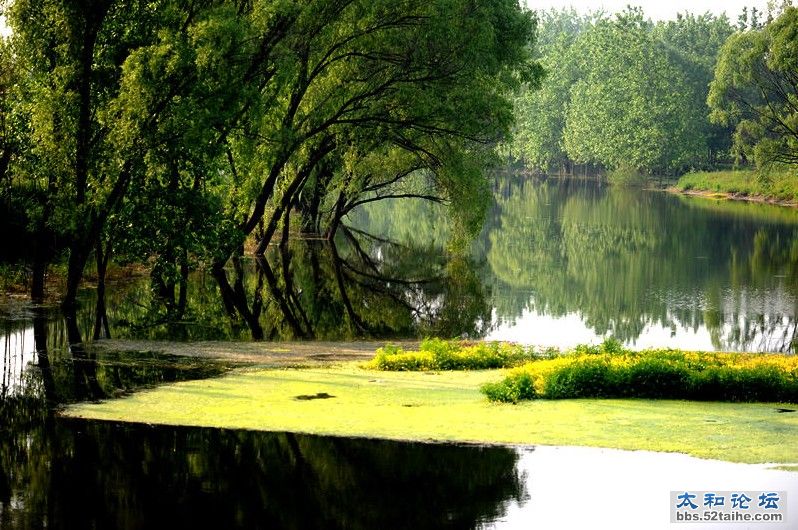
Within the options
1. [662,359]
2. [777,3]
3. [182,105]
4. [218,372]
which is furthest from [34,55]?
[777,3]

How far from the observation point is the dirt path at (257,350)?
1022 inches

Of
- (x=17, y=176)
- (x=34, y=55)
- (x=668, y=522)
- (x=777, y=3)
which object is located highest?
(x=777, y=3)

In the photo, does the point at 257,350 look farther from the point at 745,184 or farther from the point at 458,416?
the point at 745,184

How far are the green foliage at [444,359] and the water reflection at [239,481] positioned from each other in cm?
673

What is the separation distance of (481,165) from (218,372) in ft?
95.5

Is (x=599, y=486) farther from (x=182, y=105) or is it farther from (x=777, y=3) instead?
(x=777, y=3)

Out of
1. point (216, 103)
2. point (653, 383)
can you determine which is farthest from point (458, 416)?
point (216, 103)

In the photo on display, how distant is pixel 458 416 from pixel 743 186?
10183 centimetres

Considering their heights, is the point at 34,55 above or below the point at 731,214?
above

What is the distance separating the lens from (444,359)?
24062 mm

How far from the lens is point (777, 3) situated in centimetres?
10206

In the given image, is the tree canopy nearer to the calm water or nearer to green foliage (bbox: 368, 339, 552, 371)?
the calm water

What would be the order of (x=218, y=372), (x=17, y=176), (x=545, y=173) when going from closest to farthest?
(x=218, y=372), (x=17, y=176), (x=545, y=173)

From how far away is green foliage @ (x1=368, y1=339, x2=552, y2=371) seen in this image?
78.1 ft
